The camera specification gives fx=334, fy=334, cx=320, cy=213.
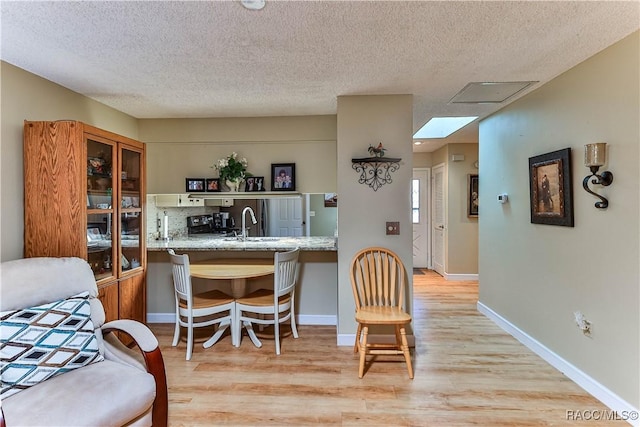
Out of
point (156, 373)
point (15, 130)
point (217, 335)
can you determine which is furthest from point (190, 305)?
point (15, 130)

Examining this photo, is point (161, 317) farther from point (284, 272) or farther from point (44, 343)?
point (44, 343)

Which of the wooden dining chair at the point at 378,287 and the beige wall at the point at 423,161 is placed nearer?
the wooden dining chair at the point at 378,287

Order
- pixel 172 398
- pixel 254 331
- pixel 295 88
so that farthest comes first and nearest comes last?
pixel 254 331 < pixel 295 88 < pixel 172 398

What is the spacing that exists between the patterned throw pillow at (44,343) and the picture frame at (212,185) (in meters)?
2.06

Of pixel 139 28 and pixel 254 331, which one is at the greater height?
pixel 139 28

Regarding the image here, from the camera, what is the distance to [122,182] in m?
2.96

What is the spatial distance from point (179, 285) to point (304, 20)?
2.30 meters

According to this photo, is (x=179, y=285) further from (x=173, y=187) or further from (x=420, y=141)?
(x=420, y=141)

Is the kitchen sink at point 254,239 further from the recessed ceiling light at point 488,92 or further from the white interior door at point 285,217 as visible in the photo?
the recessed ceiling light at point 488,92

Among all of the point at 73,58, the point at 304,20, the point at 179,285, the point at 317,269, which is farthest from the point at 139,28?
the point at 317,269

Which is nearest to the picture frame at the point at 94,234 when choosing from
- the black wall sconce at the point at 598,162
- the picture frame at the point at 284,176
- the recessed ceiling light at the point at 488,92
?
the picture frame at the point at 284,176

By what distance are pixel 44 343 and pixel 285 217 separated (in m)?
2.57

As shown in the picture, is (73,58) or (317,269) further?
(317,269)

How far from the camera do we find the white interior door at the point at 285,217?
389cm
